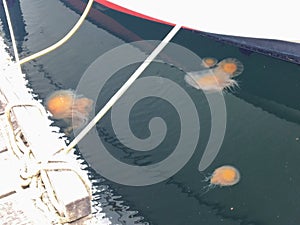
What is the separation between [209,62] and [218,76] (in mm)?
644

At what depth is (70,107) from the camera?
342 inches

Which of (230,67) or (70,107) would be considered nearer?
(70,107)

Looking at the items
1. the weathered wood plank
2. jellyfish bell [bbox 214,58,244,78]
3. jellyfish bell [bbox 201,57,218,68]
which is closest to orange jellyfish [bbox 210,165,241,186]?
jellyfish bell [bbox 214,58,244,78]

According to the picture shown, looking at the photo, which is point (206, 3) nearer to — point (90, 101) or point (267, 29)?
point (267, 29)

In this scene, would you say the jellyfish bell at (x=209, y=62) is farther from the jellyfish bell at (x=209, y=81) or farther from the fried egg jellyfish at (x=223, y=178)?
the fried egg jellyfish at (x=223, y=178)

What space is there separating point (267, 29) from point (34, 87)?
5.37 m

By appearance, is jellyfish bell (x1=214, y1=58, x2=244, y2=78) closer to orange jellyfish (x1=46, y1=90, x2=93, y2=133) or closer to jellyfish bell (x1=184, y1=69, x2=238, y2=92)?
jellyfish bell (x1=184, y1=69, x2=238, y2=92)


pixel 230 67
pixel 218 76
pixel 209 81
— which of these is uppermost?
pixel 230 67

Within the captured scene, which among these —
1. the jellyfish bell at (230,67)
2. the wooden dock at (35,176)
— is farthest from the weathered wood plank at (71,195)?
the jellyfish bell at (230,67)

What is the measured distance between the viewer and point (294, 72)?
9109 mm

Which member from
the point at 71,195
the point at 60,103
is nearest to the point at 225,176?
the point at 71,195

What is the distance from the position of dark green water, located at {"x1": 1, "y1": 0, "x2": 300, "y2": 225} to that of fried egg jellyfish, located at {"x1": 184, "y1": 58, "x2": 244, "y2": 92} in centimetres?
16

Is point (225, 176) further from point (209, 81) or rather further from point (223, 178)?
point (209, 81)

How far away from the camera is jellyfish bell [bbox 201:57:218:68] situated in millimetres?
9516
